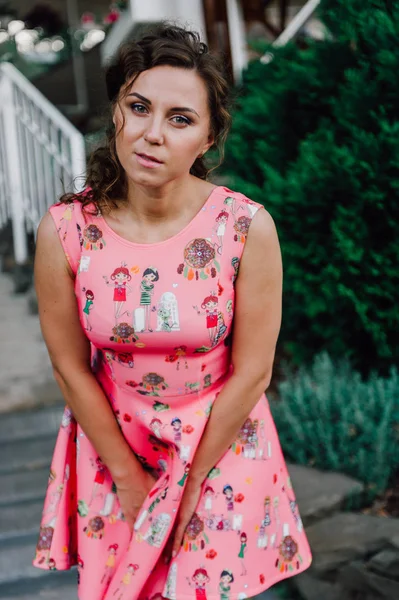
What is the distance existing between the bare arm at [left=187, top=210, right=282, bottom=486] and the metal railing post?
4.14 meters

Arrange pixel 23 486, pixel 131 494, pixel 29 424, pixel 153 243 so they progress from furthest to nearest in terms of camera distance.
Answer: pixel 29 424
pixel 23 486
pixel 131 494
pixel 153 243

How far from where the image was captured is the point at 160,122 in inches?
57.8

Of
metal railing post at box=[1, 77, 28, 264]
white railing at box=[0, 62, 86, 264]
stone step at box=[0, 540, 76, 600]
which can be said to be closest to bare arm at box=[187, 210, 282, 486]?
stone step at box=[0, 540, 76, 600]

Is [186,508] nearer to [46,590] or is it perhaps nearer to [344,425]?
[46,590]

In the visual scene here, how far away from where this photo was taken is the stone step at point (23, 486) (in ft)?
10.5

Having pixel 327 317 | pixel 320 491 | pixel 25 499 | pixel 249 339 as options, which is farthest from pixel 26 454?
pixel 249 339

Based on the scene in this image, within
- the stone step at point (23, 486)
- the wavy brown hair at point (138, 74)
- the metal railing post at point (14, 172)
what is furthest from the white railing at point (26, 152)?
the wavy brown hair at point (138, 74)

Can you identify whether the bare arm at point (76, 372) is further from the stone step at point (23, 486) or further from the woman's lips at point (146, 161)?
the stone step at point (23, 486)

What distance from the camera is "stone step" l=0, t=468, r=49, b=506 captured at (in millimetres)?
3207

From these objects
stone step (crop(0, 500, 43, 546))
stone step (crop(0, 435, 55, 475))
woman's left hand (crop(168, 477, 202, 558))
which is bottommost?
stone step (crop(0, 500, 43, 546))

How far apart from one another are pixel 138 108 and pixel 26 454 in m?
2.55

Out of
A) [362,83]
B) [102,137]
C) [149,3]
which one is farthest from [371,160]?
[149,3]

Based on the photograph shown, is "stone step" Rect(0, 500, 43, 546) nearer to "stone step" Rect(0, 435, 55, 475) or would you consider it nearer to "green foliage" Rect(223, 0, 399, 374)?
"stone step" Rect(0, 435, 55, 475)

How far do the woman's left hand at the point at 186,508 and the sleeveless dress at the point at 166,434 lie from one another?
0.6 inches
